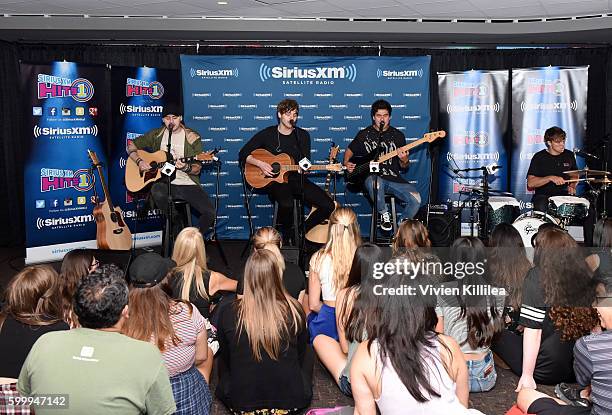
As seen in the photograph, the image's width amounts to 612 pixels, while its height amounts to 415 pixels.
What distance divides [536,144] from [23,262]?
21.7 ft

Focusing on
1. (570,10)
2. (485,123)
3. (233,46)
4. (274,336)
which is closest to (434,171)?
(485,123)

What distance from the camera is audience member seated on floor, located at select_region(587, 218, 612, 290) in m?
4.11

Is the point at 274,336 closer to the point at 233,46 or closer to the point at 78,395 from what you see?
the point at 78,395

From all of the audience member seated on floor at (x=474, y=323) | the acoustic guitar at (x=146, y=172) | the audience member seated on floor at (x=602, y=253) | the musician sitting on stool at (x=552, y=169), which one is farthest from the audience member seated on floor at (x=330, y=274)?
the musician sitting on stool at (x=552, y=169)

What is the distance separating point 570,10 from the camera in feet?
23.6

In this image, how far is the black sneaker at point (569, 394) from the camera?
3.56 m

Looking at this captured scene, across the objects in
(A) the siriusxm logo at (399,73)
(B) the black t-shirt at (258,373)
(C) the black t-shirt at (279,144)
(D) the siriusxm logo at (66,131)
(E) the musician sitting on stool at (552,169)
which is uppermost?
(A) the siriusxm logo at (399,73)

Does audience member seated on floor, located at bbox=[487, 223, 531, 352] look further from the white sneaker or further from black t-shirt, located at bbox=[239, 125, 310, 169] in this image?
black t-shirt, located at bbox=[239, 125, 310, 169]

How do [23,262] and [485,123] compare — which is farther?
[485,123]

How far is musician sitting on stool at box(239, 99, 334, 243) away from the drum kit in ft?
5.94

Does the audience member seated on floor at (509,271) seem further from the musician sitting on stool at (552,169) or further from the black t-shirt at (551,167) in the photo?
the black t-shirt at (551,167)

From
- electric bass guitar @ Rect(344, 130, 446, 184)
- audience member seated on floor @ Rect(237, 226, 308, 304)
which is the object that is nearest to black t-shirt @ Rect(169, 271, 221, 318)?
audience member seated on floor @ Rect(237, 226, 308, 304)

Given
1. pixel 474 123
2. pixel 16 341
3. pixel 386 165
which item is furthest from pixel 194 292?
pixel 474 123

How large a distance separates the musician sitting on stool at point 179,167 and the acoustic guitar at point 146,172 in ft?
0.20
